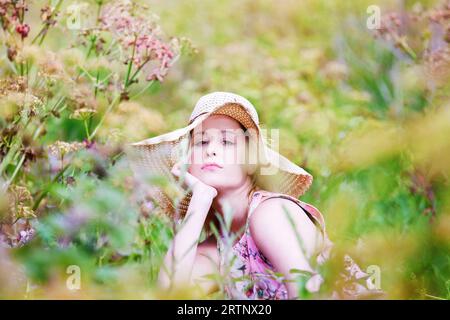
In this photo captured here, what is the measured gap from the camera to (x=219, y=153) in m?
1.39

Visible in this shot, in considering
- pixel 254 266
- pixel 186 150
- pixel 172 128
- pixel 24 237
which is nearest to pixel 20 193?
pixel 24 237

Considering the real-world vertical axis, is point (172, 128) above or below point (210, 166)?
above

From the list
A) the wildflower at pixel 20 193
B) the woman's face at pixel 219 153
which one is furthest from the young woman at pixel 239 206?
the wildflower at pixel 20 193

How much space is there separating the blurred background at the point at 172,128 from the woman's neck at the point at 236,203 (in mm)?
141

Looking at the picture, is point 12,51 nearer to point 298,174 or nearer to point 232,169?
point 232,169

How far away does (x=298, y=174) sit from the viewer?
1518 millimetres

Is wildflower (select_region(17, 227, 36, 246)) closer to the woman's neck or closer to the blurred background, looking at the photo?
the blurred background

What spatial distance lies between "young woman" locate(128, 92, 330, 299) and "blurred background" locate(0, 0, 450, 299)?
3.6 inches

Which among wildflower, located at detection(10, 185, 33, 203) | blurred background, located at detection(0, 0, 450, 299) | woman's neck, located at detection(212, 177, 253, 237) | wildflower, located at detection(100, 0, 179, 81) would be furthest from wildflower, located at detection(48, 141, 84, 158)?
woman's neck, located at detection(212, 177, 253, 237)

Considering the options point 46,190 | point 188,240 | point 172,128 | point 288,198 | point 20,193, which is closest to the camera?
point 188,240

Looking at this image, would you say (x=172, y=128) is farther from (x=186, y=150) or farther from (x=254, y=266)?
(x=254, y=266)

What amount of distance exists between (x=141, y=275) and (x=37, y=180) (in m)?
0.51

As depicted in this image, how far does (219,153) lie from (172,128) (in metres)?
0.69

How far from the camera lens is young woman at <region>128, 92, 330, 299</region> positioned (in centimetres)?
124
